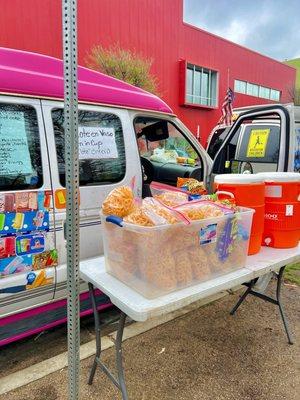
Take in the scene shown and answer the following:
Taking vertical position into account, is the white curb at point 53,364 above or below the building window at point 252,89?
below

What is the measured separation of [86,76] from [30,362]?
2.18 meters

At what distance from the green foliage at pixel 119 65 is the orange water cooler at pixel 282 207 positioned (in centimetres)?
1045

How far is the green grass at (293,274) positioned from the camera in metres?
3.89

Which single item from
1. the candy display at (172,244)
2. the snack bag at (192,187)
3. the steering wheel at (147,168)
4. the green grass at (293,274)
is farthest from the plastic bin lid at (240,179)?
the green grass at (293,274)

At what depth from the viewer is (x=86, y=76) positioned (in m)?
2.59

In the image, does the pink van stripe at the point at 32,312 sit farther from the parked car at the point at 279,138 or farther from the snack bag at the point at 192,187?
the parked car at the point at 279,138

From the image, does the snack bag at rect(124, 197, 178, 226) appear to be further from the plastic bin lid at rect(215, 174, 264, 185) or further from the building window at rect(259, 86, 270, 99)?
the building window at rect(259, 86, 270, 99)

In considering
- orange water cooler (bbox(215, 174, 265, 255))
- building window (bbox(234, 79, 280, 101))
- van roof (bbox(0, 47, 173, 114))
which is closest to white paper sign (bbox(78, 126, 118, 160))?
van roof (bbox(0, 47, 173, 114))

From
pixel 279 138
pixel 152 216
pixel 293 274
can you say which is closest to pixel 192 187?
pixel 279 138

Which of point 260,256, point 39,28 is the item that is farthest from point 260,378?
point 39,28

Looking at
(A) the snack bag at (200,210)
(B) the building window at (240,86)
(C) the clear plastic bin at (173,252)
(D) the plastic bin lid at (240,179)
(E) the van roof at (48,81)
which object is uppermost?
(B) the building window at (240,86)

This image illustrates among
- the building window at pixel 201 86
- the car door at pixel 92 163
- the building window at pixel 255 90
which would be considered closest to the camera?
the car door at pixel 92 163

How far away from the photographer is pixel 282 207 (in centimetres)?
223

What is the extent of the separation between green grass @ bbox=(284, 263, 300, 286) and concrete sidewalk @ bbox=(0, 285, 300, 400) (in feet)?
Result: 2.67
